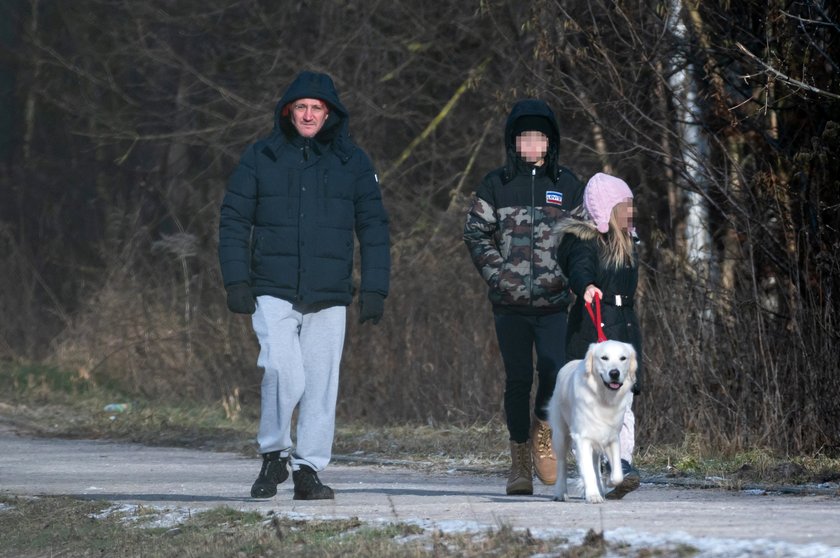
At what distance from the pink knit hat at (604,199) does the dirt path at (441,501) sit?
1433 millimetres

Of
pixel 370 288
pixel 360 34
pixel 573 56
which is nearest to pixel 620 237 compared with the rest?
pixel 370 288

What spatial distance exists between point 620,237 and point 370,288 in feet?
4.26

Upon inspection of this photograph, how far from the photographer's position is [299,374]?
329 inches

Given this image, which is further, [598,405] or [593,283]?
[593,283]

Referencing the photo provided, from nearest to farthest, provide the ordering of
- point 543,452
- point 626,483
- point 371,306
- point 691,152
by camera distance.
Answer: point 626,483 → point 371,306 → point 543,452 → point 691,152

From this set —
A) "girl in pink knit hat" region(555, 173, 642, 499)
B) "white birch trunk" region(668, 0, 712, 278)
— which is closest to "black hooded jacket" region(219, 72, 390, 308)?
"girl in pink knit hat" region(555, 173, 642, 499)

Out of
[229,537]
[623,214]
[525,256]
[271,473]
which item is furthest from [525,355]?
[229,537]

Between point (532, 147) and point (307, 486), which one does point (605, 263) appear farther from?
point (307, 486)

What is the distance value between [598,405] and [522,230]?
119 cm

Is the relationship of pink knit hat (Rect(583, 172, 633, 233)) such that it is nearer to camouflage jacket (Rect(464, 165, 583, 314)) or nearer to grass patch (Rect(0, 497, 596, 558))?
camouflage jacket (Rect(464, 165, 583, 314))

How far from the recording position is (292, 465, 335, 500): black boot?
8477 mm

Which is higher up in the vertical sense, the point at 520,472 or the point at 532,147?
the point at 532,147

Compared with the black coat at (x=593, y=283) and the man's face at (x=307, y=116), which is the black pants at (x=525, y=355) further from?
the man's face at (x=307, y=116)

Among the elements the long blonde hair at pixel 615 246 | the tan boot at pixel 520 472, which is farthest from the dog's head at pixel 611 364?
the tan boot at pixel 520 472
